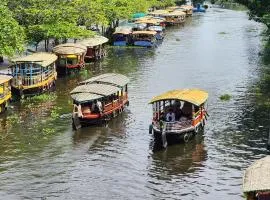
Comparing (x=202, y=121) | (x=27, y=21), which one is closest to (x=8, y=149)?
(x=202, y=121)

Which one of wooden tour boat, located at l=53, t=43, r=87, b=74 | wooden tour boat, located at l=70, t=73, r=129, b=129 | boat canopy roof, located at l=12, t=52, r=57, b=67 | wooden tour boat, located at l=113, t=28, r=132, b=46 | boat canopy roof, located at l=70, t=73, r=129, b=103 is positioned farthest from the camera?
wooden tour boat, located at l=113, t=28, r=132, b=46

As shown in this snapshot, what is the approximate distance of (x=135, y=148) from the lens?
3369 cm

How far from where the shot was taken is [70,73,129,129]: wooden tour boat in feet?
122

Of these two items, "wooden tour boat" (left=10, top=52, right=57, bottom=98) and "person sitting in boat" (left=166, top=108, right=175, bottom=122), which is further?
"wooden tour boat" (left=10, top=52, right=57, bottom=98)

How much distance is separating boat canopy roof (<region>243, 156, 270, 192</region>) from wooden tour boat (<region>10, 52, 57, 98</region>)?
2601cm

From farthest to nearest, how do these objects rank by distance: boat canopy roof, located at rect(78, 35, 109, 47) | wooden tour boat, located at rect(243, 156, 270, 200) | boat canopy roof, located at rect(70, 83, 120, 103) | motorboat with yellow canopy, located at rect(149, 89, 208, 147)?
1. boat canopy roof, located at rect(78, 35, 109, 47)
2. boat canopy roof, located at rect(70, 83, 120, 103)
3. motorboat with yellow canopy, located at rect(149, 89, 208, 147)
4. wooden tour boat, located at rect(243, 156, 270, 200)

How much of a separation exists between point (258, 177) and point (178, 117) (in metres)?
14.6

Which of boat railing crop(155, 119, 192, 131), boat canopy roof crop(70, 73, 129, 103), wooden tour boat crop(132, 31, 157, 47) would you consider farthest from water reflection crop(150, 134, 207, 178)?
wooden tour boat crop(132, 31, 157, 47)

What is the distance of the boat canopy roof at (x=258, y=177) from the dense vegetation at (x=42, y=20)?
26.4 metres

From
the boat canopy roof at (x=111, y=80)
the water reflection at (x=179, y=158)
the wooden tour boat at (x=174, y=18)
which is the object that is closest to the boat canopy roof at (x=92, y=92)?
the boat canopy roof at (x=111, y=80)

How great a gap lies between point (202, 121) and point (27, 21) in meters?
27.5

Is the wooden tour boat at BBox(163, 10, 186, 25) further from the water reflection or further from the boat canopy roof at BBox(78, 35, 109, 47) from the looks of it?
the water reflection

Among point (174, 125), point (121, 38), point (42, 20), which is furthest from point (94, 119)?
point (121, 38)

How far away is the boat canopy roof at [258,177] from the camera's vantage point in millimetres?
20703
